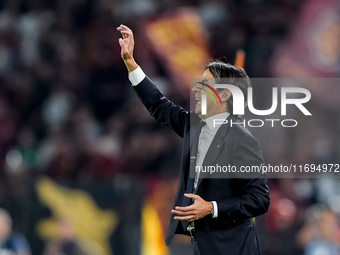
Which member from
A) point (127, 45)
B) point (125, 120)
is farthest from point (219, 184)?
point (125, 120)

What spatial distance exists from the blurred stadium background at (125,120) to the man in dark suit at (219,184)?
2.84 metres

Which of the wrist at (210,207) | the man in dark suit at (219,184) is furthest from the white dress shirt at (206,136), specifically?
the wrist at (210,207)

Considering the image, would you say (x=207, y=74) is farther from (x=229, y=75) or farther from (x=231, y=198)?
(x=231, y=198)

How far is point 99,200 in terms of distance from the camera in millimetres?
6234

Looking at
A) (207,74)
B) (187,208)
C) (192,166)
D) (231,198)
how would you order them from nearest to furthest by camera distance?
(187,208) → (231,198) → (192,166) → (207,74)

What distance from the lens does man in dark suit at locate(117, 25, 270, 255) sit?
10.0ft

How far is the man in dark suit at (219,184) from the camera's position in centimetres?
306

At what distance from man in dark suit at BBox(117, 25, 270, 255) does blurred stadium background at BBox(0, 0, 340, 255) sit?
2839mm

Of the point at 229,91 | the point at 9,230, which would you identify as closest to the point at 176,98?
the point at 9,230

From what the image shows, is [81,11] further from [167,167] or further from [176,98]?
[167,167]

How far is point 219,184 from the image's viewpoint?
10.4 ft

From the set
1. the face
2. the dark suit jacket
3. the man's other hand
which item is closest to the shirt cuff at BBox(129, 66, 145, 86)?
the face

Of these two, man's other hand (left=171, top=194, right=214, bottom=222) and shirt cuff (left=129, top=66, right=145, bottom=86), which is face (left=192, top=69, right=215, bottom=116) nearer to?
shirt cuff (left=129, top=66, right=145, bottom=86)

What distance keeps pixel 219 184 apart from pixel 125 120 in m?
4.83
